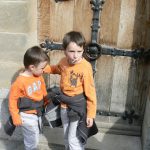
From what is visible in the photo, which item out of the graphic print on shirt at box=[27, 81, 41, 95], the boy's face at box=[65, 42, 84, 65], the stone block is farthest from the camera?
the stone block

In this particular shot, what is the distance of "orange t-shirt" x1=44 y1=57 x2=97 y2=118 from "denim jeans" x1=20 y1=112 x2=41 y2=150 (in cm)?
35

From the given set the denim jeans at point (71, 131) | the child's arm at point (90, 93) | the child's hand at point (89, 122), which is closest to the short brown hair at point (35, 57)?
the child's arm at point (90, 93)

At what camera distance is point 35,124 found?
271 centimetres

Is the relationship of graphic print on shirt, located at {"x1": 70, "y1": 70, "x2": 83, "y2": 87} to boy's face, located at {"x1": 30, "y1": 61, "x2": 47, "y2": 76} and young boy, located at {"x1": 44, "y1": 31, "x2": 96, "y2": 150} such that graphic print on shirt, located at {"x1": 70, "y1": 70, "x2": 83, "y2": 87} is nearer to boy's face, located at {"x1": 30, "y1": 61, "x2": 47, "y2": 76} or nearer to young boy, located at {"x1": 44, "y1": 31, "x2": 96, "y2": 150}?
young boy, located at {"x1": 44, "y1": 31, "x2": 96, "y2": 150}

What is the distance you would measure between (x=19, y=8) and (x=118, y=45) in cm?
89

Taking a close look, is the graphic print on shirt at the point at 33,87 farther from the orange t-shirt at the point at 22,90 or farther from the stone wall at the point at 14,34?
the stone wall at the point at 14,34

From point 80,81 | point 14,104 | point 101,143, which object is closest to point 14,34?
point 14,104

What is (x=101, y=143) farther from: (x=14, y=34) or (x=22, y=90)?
(x=14, y=34)

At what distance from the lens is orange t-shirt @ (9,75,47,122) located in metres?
2.55

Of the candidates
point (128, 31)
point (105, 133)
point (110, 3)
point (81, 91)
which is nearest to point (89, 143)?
point (105, 133)

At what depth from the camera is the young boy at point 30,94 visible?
252cm

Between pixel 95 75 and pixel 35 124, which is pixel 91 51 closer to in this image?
pixel 95 75

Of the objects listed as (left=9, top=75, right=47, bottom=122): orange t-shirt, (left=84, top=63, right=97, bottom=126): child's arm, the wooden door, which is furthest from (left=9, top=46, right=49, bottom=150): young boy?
the wooden door

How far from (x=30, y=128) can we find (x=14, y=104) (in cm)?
24
